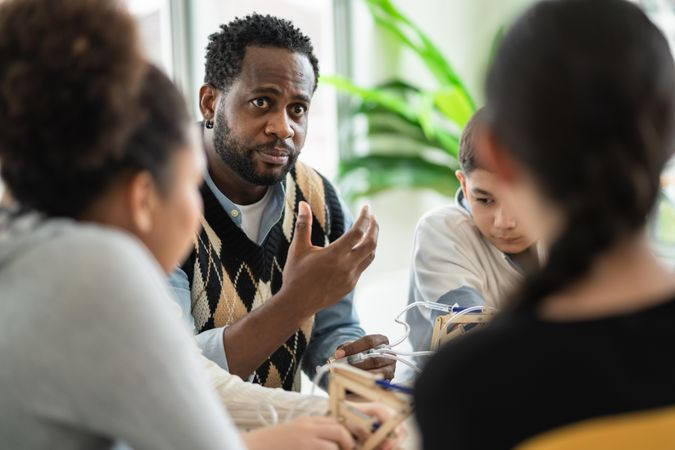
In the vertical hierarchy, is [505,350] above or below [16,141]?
below

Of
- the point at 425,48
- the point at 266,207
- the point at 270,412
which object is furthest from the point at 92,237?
the point at 425,48

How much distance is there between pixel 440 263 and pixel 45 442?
3.52ft

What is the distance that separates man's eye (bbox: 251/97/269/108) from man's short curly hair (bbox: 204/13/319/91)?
7cm

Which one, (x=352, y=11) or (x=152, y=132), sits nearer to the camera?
(x=152, y=132)

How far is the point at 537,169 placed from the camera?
664 millimetres

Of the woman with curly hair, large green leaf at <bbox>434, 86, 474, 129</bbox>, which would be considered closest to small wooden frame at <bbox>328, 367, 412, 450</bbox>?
the woman with curly hair

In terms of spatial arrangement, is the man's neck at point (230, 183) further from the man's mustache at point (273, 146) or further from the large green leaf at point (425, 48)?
the large green leaf at point (425, 48)

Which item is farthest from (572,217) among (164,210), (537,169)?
(164,210)

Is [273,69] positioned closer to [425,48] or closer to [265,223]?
[265,223]

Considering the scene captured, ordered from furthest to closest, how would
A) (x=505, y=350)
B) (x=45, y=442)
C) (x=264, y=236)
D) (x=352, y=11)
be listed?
(x=352, y=11), (x=264, y=236), (x=45, y=442), (x=505, y=350)

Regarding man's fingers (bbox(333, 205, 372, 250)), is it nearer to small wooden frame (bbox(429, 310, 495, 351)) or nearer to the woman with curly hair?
small wooden frame (bbox(429, 310, 495, 351))

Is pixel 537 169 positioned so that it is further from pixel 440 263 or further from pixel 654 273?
pixel 440 263

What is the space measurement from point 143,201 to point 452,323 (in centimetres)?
67

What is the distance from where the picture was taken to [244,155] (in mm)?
1652
